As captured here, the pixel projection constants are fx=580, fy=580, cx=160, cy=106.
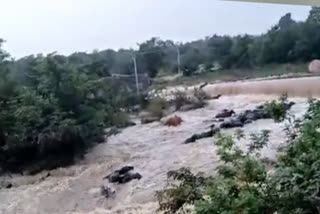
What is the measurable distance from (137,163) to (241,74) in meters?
0.59

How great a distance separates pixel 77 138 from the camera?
2301mm

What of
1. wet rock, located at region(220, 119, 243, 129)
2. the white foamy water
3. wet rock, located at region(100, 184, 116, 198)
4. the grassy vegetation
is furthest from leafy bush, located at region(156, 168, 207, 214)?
the grassy vegetation

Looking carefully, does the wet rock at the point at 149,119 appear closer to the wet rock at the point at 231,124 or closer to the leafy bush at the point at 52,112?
the leafy bush at the point at 52,112

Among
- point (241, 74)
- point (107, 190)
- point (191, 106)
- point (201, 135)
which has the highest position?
point (241, 74)

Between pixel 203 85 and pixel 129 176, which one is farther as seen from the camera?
pixel 203 85

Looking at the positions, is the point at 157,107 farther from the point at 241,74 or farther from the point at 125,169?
the point at 241,74

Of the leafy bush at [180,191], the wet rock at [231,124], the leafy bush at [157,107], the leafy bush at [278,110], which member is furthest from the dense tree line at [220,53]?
the leafy bush at [180,191]

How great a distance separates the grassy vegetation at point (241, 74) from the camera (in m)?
2.37

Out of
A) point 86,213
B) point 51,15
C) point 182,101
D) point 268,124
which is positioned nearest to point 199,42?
point 182,101

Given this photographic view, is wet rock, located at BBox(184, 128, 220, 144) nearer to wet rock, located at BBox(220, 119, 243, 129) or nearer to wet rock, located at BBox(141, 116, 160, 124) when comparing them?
wet rock, located at BBox(220, 119, 243, 129)

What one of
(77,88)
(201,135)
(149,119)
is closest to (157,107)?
(149,119)

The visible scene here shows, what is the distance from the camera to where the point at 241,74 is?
2451mm

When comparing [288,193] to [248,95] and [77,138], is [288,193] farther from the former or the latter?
[77,138]

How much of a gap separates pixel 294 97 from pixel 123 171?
76 cm
